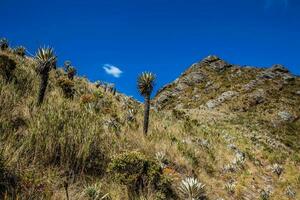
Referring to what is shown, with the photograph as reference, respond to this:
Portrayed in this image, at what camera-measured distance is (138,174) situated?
793 centimetres

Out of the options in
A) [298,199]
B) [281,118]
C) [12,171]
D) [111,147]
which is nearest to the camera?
[12,171]

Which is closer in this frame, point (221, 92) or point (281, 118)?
point (281, 118)

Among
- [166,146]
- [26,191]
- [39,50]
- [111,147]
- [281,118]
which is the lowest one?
[26,191]

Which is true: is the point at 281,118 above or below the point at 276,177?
above

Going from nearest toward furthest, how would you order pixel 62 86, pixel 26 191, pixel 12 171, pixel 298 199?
1. pixel 26 191
2. pixel 12 171
3. pixel 298 199
4. pixel 62 86

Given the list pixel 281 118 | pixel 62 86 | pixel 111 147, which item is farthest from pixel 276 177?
pixel 281 118

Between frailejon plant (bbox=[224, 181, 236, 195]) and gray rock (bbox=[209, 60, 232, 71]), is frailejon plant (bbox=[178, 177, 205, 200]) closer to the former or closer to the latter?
frailejon plant (bbox=[224, 181, 236, 195])

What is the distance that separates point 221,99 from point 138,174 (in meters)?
72.5

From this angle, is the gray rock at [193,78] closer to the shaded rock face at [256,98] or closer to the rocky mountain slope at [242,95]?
the rocky mountain slope at [242,95]

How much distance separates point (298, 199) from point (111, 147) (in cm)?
798

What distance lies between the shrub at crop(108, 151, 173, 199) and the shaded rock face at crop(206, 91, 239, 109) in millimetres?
69163

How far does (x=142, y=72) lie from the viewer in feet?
55.0

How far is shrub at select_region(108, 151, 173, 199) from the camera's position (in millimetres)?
7562

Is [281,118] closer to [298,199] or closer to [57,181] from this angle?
[298,199]
